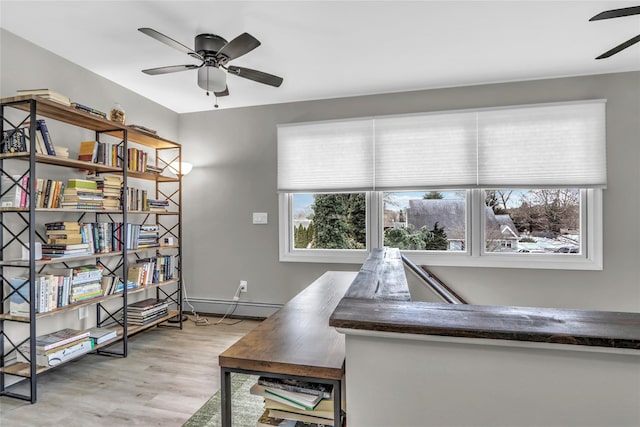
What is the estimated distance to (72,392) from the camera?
2.24m

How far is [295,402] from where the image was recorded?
1.00m

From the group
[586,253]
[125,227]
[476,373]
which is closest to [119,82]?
[125,227]

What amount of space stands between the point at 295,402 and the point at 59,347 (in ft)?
7.25

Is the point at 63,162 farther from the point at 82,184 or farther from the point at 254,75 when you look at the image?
the point at 254,75

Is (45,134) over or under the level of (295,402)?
over

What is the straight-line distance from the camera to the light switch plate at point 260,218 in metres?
3.83

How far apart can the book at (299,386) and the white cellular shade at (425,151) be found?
267 cm

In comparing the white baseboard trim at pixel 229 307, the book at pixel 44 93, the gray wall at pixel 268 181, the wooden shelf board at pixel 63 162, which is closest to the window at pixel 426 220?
the gray wall at pixel 268 181

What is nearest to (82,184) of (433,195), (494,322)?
(494,322)

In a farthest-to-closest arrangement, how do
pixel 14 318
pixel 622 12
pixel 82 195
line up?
1. pixel 82 195
2. pixel 14 318
3. pixel 622 12

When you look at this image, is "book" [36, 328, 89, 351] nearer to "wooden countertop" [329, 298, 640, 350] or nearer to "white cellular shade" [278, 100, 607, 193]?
"white cellular shade" [278, 100, 607, 193]

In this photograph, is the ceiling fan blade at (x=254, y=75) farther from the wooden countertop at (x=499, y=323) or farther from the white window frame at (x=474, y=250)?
the wooden countertop at (x=499, y=323)

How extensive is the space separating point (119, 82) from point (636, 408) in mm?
3980

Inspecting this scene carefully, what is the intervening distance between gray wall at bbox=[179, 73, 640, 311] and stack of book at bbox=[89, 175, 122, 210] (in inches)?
49.1
